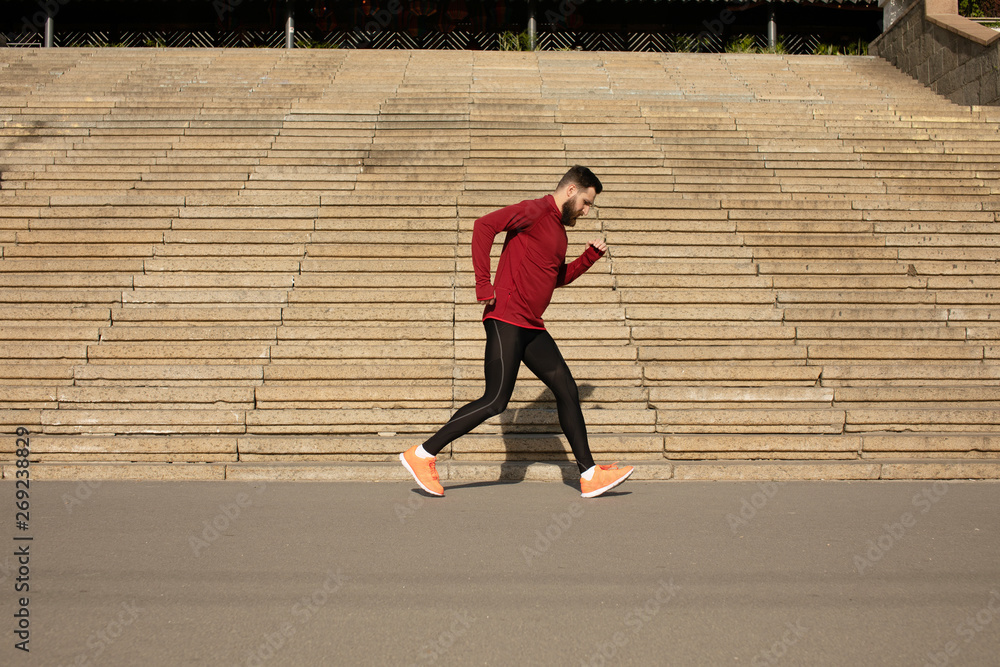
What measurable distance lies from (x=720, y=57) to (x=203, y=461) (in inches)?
518

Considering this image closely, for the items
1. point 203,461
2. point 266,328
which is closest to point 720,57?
point 266,328

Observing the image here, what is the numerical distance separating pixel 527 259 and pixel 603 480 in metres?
1.30

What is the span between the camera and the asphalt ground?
2.74 meters

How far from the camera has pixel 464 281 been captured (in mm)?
7219

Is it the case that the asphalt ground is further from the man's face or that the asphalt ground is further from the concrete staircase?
the man's face

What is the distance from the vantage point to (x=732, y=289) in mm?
7246

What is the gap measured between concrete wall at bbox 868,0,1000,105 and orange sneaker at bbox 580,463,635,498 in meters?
10.3

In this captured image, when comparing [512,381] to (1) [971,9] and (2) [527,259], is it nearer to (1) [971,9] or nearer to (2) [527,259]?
(2) [527,259]

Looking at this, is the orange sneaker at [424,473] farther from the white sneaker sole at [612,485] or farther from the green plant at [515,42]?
the green plant at [515,42]

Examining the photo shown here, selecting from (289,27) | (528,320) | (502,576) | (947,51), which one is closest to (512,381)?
(528,320)

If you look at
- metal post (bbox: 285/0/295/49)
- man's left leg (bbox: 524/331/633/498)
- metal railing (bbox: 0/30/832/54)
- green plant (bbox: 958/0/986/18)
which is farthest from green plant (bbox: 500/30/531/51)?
Result: man's left leg (bbox: 524/331/633/498)

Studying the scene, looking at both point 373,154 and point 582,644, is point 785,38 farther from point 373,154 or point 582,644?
point 582,644

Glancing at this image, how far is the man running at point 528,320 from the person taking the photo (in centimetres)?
458

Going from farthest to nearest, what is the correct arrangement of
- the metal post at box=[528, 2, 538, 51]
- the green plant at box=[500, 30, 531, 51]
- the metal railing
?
the metal railing < the green plant at box=[500, 30, 531, 51] < the metal post at box=[528, 2, 538, 51]
